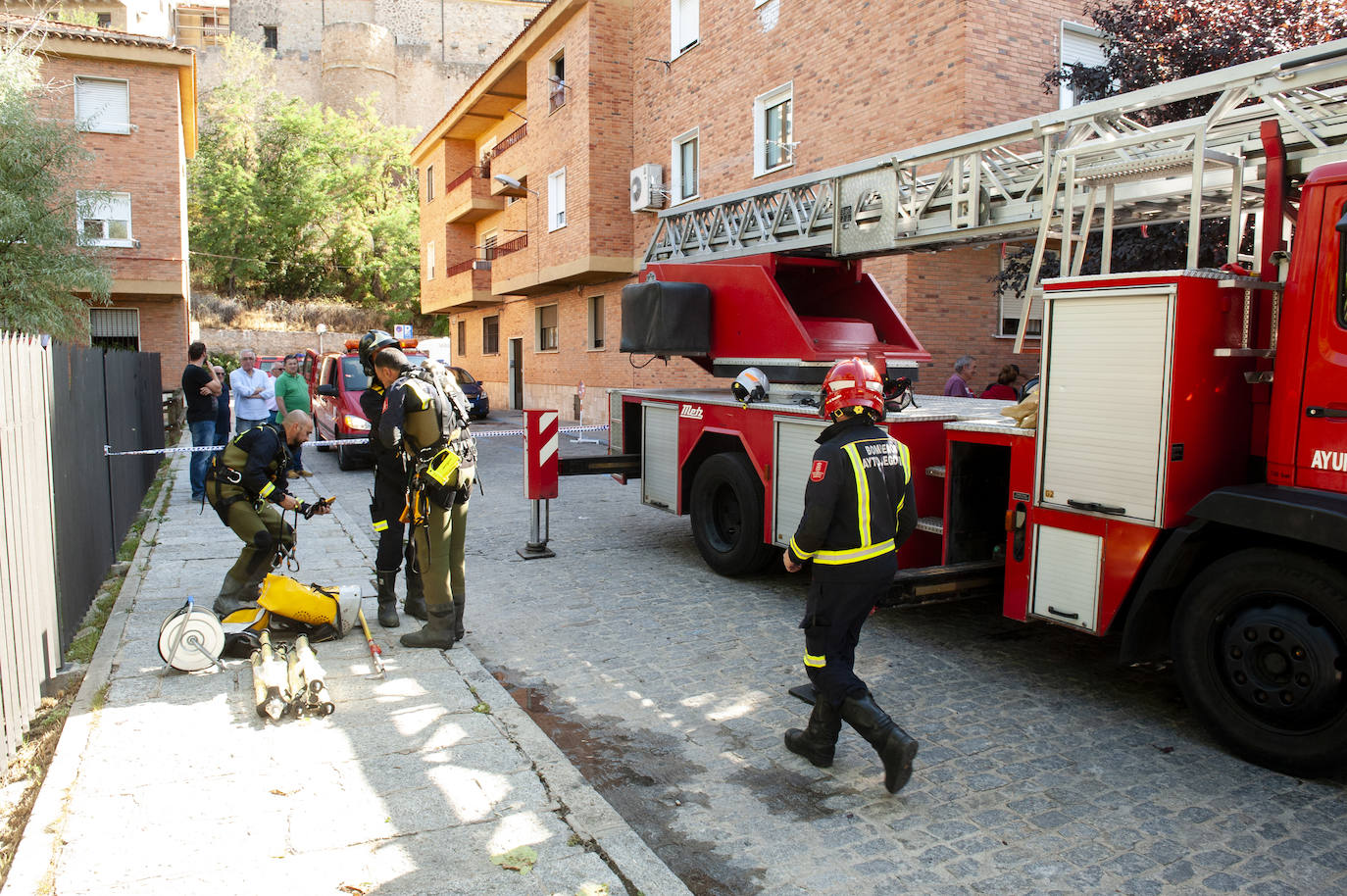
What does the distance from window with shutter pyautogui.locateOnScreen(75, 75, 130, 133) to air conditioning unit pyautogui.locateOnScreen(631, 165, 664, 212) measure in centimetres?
1413

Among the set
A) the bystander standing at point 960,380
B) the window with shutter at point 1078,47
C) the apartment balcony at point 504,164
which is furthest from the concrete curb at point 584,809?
the apartment balcony at point 504,164

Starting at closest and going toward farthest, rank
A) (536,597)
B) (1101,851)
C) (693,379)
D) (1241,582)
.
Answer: (1101,851) < (1241,582) < (536,597) < (693,379)

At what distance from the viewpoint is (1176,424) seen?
4.36 m

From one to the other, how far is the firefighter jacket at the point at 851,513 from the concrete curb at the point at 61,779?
2.88 m

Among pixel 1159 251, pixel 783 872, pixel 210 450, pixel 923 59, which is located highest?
pixel 923 59

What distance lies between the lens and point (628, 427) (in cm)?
936

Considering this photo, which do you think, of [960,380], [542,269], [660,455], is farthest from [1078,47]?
[542,269]

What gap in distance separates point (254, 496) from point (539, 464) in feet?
8.96

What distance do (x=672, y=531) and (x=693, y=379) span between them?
842 cm

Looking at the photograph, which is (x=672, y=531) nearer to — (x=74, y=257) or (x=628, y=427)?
(x=628, y=427)

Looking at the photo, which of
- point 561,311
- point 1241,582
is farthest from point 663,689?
point 561,311

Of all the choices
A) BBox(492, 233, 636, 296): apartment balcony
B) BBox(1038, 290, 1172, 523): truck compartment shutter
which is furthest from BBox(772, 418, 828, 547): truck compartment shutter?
BBox(492, 233, 636, 296): apartment balcony

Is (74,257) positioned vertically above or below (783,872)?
above

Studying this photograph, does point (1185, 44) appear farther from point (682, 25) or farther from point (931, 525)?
point (682, 25)
